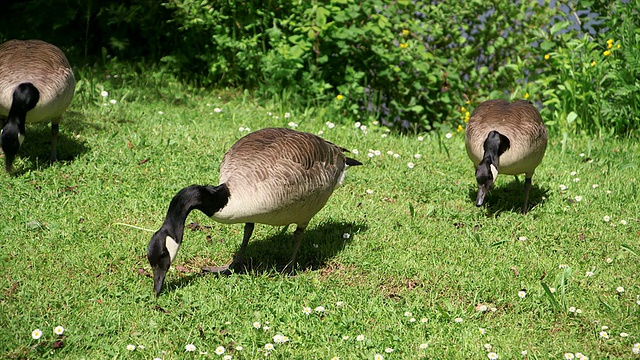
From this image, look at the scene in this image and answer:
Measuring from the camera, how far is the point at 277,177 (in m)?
4.82

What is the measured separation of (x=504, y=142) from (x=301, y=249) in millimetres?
1984

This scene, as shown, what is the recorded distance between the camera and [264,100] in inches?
357

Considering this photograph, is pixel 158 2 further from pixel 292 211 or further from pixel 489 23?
pixel 292 211

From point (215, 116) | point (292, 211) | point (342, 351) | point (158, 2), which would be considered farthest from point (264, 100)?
point (342, 351)

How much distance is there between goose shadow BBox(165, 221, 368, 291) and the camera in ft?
17.9

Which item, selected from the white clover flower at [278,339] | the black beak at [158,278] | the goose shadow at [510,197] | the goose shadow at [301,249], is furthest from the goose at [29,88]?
the goose shadow at [510,197]

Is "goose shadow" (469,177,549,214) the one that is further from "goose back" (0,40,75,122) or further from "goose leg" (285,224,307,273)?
"goose back" (0,40,75,122)

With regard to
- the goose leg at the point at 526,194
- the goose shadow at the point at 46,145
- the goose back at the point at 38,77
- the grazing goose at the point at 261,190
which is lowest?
the goose shadow at the point at 46,145

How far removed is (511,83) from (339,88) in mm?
2562

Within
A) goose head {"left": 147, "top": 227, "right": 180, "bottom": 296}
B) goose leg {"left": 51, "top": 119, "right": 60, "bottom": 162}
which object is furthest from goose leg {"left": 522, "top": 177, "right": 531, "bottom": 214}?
goose leg {"left": 51, "top": 119, "right": 60, "bottom": 162}

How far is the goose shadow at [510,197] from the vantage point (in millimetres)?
6664

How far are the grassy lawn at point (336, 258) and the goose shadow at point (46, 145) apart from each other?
25 millimetres

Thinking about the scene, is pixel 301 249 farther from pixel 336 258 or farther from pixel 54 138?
pixel 54 138

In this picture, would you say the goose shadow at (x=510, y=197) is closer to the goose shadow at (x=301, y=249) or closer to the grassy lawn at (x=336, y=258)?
Answer: the grassy lawn at (x=336, y=258)
